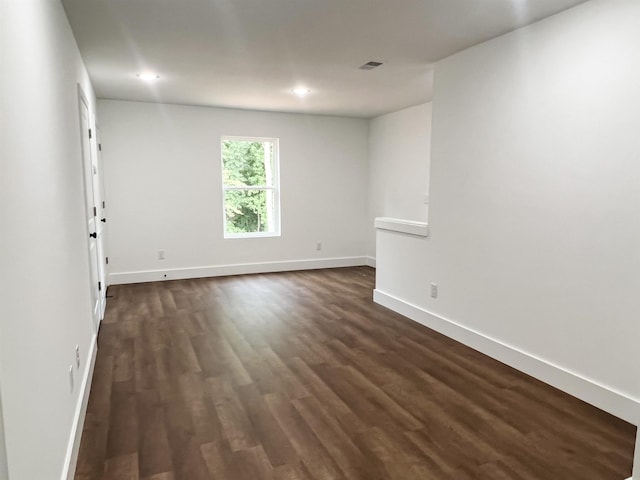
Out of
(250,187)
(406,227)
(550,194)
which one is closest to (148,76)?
(250,187)

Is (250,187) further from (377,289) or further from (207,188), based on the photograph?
(377,289)

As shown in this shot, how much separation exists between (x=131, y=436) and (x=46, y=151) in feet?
4.98

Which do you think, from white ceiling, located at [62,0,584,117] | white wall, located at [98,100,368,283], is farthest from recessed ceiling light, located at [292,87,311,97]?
Result: white wall, located at [98,100,368,283]

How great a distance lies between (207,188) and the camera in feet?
20.2

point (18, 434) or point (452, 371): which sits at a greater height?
point (18, 434)

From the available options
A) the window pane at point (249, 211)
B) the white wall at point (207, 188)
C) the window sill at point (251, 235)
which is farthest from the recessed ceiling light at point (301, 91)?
the window sill at point (251, 235)

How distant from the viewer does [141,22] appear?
288 centimetres

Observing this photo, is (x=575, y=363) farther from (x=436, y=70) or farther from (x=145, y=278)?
(x=145, y=278)

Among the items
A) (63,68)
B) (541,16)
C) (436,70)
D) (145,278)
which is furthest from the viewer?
(145,278)

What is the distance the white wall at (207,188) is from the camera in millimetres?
5715

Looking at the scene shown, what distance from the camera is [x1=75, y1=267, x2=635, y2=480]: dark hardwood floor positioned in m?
2.05

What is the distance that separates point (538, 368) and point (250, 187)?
470cm

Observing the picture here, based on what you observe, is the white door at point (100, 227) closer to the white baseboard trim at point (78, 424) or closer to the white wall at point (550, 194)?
the white baseboard trim at point (78, 424)

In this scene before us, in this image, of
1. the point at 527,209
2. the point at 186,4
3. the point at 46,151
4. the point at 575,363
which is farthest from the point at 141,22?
the point at 575,363
